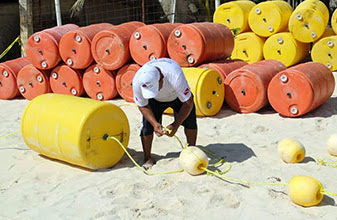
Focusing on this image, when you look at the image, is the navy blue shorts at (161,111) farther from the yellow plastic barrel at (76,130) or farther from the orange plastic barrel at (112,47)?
the orange plastic barrel at (112,47)

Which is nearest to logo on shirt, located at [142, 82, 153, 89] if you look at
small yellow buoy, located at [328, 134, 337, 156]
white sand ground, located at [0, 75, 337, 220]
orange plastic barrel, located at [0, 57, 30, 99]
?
white sand ground, located at [0, 75, 337, 220]

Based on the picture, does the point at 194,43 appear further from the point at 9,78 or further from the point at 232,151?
the point at 9,78

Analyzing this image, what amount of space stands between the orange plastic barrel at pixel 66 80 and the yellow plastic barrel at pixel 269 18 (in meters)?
3.54

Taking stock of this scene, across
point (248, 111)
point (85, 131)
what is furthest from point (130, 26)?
point (85, 131)

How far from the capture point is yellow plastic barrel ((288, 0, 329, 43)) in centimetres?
743

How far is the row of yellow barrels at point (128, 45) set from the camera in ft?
19.8

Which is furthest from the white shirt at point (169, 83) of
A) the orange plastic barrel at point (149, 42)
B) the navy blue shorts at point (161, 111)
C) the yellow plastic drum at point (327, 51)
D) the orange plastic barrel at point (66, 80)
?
the yellow plastic drum at point (327, 51)

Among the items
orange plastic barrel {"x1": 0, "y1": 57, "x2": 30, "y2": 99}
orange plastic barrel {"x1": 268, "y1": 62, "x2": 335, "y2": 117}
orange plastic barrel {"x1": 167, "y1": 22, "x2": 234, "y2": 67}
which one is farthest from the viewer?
orange plastic barrel {"x1": 0, "y1": 57, "x2": 30, "y2": 99}

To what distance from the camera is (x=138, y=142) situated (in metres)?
4.88

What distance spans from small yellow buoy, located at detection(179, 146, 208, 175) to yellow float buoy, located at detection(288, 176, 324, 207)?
83 cm

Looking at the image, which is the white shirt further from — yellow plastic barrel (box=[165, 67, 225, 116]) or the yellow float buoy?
yellow plastic barrel (box=[165, 67, 225, 116])

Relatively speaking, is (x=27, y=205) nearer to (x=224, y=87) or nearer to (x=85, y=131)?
(x=85, y=131)

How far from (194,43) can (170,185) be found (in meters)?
2.92

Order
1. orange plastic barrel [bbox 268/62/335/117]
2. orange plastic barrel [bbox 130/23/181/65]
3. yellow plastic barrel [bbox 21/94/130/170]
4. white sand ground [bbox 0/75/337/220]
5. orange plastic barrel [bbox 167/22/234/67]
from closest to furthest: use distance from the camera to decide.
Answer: white sand ground [bbox 0/75/337/220], yellow plastic barrel [bbox 21/94/130/170], orange plastic barrel [bbox 268/62/335/117], orange plastic barrel [bbox 167/22/234/67], orange plastic barrel [bbox 130/23/181/65]
